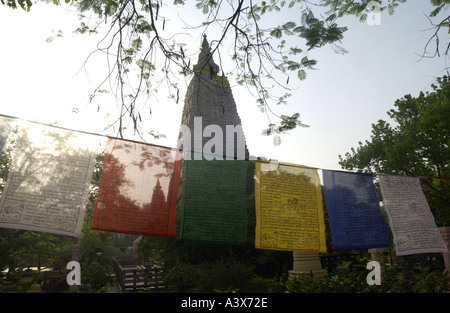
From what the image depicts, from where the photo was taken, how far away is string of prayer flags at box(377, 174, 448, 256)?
13.5 ft

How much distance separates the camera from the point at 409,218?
430cm

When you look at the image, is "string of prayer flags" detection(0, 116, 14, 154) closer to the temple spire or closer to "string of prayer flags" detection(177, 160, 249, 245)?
"string of prayer flags" detection(177, 160, 249, 245)

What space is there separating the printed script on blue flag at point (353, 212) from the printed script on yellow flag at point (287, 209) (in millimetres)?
196

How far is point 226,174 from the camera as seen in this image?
13.2 ft

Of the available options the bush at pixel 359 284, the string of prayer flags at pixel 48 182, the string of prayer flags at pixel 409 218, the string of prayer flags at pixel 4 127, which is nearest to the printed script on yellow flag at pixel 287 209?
the bush at pixel 359 284

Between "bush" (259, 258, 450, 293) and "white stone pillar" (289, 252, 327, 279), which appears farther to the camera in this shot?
"white stone pillar" (289, 252, 327, 279)

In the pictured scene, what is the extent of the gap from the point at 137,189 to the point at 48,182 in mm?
992

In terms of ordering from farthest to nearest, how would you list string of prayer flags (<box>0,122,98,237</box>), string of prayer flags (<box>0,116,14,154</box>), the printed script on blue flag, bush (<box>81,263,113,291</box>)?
1. bush (<box>81,263,113,291</box>)
2. the printed script on blue flag
3. string of prayer flags (<box>0,116,14,154</box>)
4. string of prayer flags (<box>0,122,98,237</box>)

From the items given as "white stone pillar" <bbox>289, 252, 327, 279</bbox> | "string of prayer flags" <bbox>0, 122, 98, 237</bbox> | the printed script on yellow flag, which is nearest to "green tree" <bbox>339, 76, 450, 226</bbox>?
"white stone pillar" <bbox>289, 252, 327, 279</bbox>

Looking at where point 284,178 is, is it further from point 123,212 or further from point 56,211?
point 56,211

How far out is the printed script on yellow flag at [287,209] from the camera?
154 inches

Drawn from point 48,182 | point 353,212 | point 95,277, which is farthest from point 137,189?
point 95,277

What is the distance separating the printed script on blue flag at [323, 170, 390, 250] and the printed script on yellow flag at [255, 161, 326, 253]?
196 mm

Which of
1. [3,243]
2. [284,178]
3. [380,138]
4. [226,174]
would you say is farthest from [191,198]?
[380,138]
